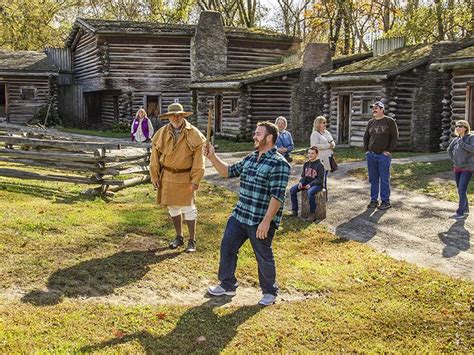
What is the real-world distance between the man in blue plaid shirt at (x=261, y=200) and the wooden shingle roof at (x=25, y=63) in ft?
97.8

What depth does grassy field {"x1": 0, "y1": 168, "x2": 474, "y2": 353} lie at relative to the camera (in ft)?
17.4

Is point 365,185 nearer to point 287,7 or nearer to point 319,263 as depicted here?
point 319,263

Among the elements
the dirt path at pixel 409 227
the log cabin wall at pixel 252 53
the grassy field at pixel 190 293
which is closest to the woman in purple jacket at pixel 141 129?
the dirt path at pixel 409 227

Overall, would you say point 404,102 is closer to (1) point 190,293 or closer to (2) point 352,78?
(2) point 352,78

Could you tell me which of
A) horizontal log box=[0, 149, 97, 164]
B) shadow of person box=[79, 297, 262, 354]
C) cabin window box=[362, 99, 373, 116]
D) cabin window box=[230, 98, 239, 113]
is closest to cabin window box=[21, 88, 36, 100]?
cabin window box=[230, 98, 239, 113]

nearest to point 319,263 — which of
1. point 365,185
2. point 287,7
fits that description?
point 365,185

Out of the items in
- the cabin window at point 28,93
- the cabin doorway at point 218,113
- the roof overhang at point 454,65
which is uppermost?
the roof overhang at point 454,65

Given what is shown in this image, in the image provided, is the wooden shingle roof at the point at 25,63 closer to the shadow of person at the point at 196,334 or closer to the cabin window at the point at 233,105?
the cabin window at the point at 233,105

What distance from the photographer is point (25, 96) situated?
34.1 meters

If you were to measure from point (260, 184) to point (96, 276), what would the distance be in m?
2.36

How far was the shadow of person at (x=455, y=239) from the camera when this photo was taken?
27.4 feet

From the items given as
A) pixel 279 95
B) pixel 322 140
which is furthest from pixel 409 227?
pixel 279 95

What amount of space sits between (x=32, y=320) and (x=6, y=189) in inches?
279

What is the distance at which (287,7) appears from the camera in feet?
165
